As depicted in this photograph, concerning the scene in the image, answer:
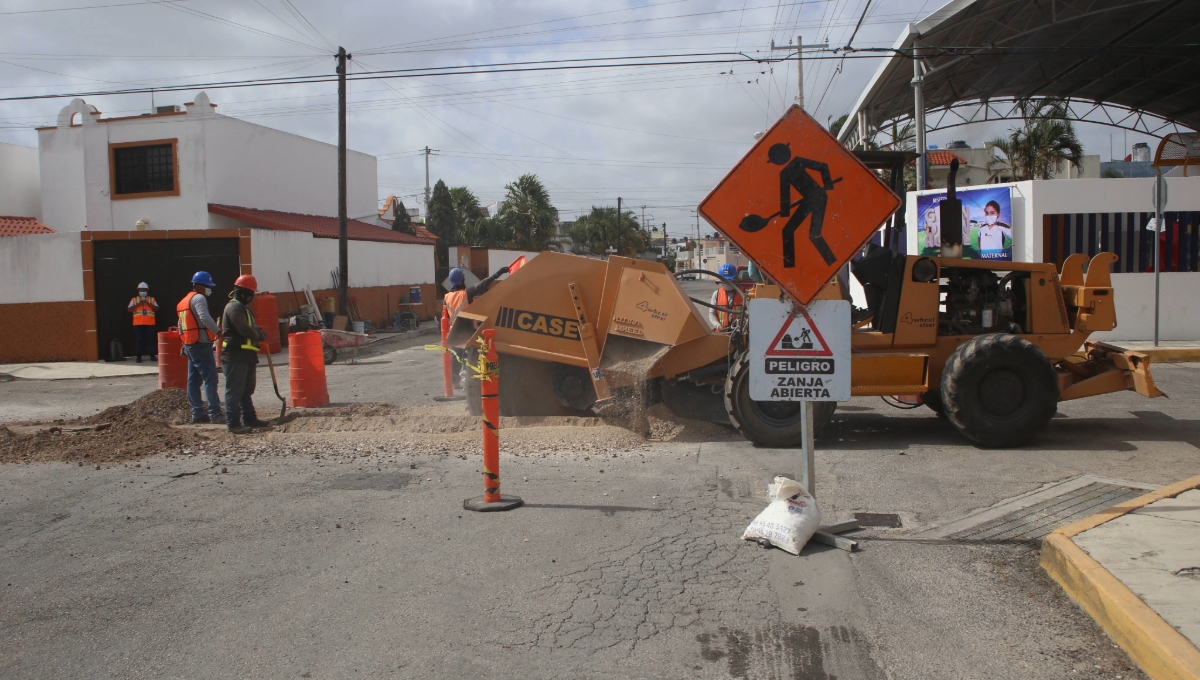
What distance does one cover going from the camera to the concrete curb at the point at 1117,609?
3.54 metres

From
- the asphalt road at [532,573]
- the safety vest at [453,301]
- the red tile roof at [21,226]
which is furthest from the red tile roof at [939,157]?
the red tile roof at [21,226]

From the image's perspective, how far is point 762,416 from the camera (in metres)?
8.16

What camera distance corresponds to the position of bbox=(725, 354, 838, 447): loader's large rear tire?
8102mm

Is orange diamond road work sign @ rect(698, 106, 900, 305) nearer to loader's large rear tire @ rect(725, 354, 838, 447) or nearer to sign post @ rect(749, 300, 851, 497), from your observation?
sign post @ rect(749, 300, 851, 497)

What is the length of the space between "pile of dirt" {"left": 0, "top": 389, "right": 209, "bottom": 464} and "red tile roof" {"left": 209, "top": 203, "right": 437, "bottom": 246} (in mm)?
14728

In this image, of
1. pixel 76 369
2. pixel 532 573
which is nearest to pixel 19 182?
pixel 76 369

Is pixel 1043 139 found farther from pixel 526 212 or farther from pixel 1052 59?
pixel 526 212

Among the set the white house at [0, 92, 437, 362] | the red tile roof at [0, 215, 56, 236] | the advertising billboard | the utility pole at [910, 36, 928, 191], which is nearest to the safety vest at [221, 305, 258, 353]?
the white house at [0, 92, 437, 362]

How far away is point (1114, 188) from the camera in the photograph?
16531 millimetres

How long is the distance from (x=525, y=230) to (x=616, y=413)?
143 ft

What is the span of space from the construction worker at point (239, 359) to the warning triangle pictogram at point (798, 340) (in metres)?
6.67

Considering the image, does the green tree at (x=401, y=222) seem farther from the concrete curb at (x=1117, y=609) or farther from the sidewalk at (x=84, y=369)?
the concrete curb at (x=1117, y=609)

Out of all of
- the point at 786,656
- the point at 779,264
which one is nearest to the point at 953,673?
the point at 786,656

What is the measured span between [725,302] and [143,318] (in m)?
13.9
